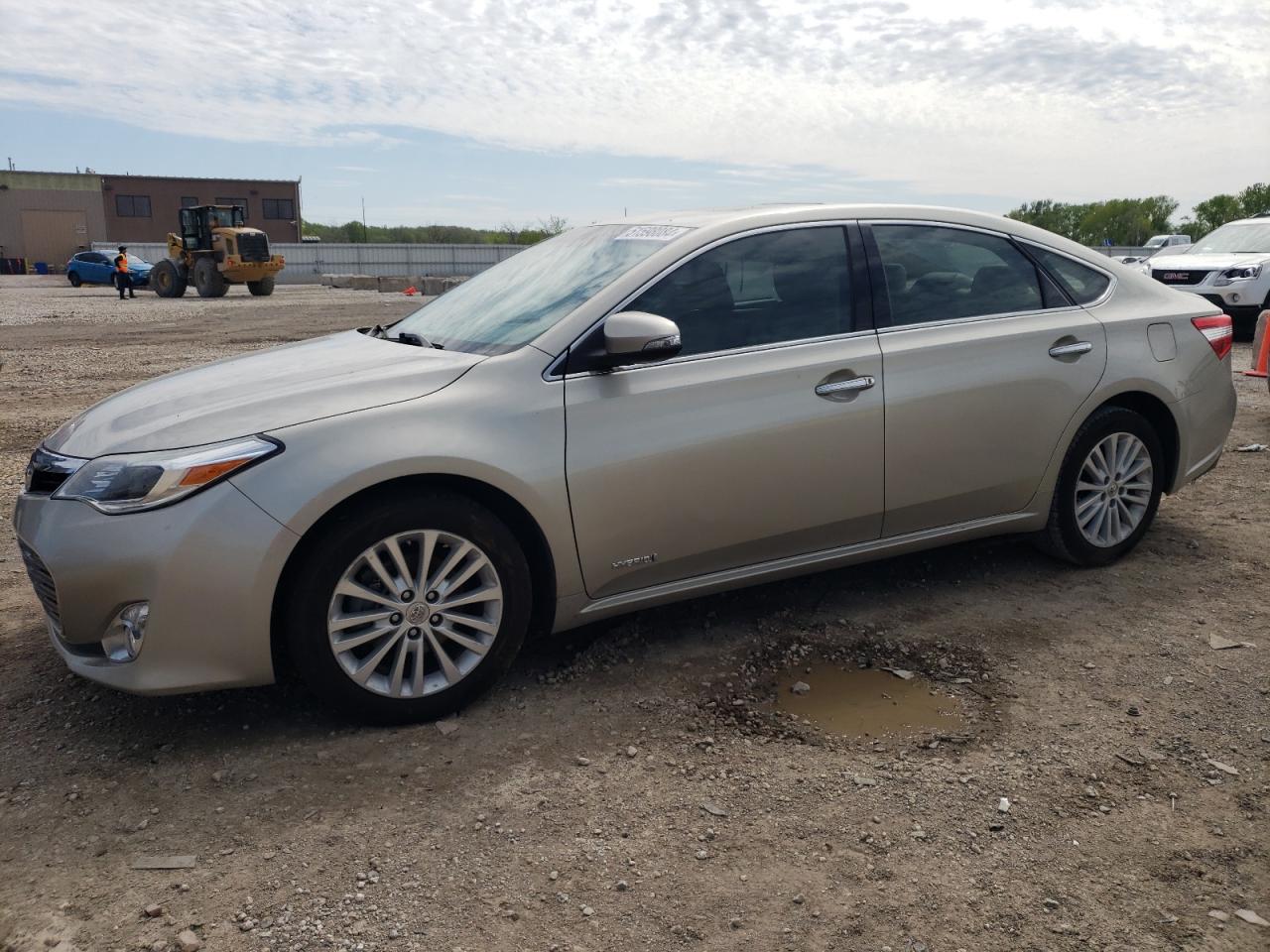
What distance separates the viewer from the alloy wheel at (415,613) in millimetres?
3439

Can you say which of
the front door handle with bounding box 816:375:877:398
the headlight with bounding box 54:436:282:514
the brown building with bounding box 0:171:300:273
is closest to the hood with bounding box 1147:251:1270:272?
the front door handle with bounding box 816:375:877:398

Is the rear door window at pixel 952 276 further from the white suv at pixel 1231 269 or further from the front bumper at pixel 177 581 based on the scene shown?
the white suv at pixel 1231 269

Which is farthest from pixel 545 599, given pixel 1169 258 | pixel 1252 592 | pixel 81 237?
pixel 81 237

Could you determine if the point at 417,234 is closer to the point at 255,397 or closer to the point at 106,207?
the point at 106,207

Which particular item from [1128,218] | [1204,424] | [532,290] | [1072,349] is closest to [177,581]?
[532,290]

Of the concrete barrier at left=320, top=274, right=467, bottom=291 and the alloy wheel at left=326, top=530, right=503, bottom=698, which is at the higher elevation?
the concrete barrier at left=320, top=274, right=467, bottom=291

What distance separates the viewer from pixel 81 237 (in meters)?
71.6

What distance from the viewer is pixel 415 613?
11.5 ft

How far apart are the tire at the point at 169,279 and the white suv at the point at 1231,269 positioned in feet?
88.7

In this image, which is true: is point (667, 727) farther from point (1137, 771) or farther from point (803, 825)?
point (1137, 771)

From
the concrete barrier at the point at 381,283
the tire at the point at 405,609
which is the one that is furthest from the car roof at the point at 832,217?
the concrete barrier at the point at 381,283

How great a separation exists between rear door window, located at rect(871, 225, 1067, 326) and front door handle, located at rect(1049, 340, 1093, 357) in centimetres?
20

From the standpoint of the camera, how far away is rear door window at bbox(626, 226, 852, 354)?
4.03 meters

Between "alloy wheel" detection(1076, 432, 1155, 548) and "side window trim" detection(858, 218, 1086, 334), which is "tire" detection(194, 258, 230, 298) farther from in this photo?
"alloy wheel" detection(1076, 432, 1155, 548)
